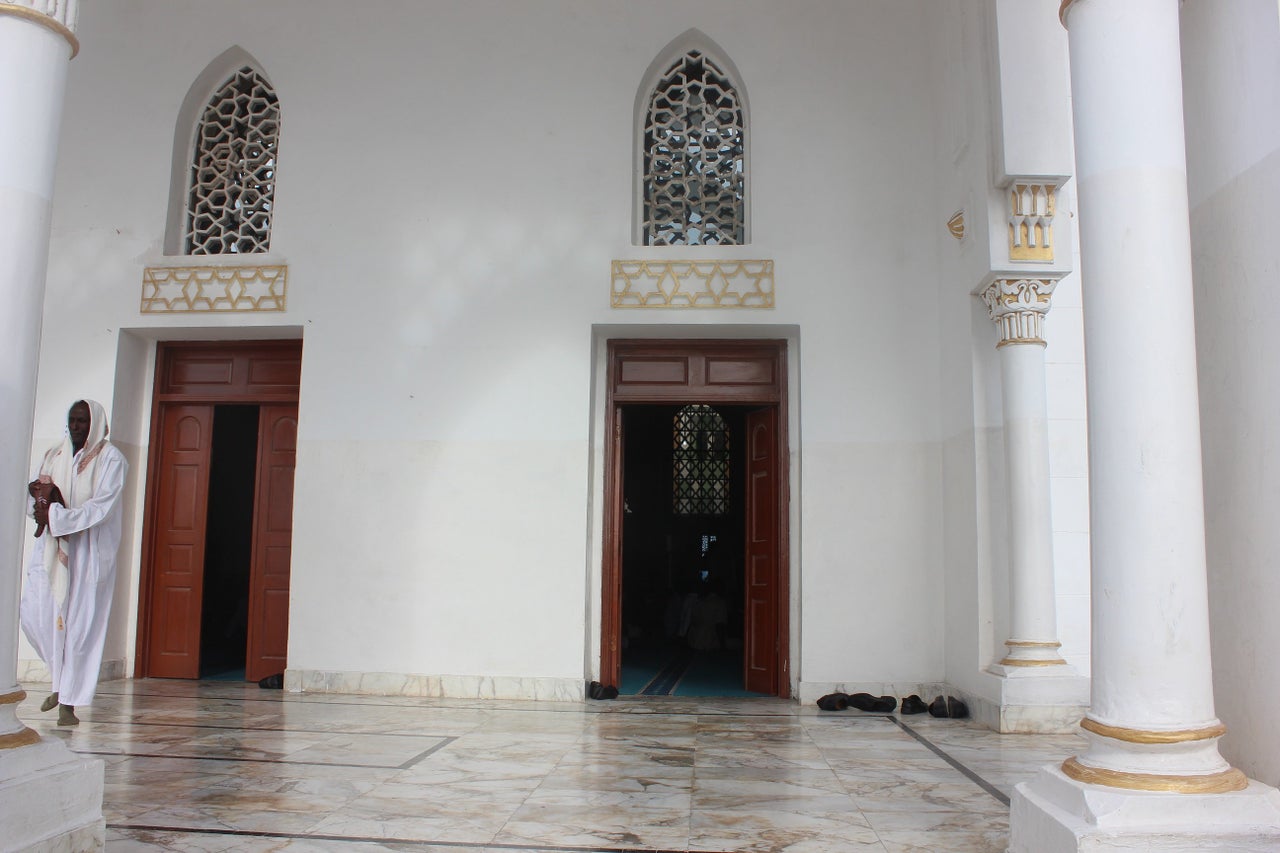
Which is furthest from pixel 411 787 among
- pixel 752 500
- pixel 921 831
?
pixel 752 500

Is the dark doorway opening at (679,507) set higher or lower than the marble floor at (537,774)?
higher

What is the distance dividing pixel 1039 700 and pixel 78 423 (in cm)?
494

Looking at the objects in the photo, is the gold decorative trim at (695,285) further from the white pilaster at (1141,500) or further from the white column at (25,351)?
the white column at (25,351)

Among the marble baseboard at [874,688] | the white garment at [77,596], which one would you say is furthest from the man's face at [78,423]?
the marble baseboard at [874,688]

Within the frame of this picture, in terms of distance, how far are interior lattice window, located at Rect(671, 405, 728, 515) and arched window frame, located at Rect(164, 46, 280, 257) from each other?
632 centimetres

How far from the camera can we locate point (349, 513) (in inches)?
246

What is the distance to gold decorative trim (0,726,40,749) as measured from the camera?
2529mm

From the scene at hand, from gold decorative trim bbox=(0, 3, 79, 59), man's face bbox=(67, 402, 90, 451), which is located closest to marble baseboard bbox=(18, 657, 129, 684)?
man's face bbox=(67, 402, 90, 451)

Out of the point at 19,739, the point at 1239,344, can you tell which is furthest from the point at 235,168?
the point at 1239,344

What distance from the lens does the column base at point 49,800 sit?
243 cm

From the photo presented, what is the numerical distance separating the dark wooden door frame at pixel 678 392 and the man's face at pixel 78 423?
2911 mm

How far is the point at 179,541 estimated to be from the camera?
6.83 meters

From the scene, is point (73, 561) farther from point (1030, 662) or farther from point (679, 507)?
point (679, 507)

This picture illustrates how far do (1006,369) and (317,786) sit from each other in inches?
151
